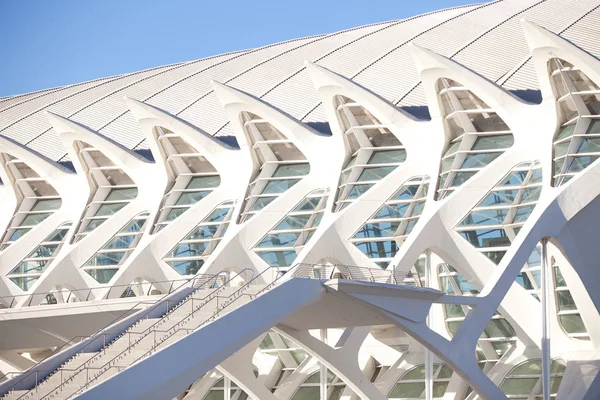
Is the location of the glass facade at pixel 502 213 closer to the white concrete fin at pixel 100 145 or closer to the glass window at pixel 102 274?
the glass window at pixel 102 274

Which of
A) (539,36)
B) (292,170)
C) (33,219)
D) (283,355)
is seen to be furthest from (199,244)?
(539,36)

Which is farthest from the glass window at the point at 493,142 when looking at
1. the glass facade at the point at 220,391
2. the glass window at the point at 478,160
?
the glass facade at the point at 220,391

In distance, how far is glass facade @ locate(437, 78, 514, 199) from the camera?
41.5 metres

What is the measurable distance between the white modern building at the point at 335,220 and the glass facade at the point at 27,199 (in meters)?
0.10

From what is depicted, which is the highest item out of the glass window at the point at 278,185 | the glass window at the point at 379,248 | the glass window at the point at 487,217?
the glass window at the point at 278,185

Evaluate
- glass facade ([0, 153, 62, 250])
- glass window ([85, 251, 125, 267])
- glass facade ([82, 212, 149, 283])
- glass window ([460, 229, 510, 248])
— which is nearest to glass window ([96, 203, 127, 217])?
glass facade ([82, 212, 149, 283])

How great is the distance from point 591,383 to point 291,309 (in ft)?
38.0

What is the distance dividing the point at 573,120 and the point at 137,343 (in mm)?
18146

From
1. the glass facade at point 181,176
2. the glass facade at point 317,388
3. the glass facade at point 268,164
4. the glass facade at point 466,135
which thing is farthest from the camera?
the glass facade at point 181,176

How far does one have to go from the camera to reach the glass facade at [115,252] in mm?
47219

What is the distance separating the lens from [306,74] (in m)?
50.2

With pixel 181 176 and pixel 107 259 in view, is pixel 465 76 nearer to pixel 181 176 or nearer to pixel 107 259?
pixel 181 176

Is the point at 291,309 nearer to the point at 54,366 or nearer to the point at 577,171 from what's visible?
the point at 54,366

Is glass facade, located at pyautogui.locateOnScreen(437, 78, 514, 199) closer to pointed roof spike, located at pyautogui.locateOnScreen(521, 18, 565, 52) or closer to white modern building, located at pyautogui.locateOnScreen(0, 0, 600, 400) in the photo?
white modern building, located at pyautogui.locateOnScreen(0, 0, 600, 400)
